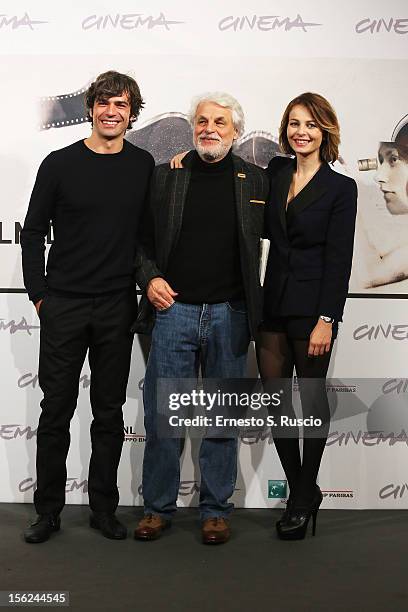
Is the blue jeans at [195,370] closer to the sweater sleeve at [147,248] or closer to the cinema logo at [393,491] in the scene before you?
the sweater sleeve at [147,248]

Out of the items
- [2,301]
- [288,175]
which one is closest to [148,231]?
[288,175]

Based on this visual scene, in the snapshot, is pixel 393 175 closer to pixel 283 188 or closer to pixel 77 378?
pixel 283 188

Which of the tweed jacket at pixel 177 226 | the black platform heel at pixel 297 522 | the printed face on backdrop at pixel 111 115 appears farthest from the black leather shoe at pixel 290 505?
the printed face on backdrop at pixel 111 115

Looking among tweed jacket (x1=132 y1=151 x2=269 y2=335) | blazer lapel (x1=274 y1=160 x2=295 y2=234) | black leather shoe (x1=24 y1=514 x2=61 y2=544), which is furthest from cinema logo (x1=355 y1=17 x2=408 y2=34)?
black leather shoe (x1=24 y1=514 x2=61 y2=544)

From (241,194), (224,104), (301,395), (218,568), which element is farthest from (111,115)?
(218,568)

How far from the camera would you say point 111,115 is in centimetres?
295

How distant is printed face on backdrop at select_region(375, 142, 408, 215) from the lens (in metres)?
3.46

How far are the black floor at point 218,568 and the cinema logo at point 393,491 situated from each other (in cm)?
19

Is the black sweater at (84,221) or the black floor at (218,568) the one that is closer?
the black floor at (218,568)

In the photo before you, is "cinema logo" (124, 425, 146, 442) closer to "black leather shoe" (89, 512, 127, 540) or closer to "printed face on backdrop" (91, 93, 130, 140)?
"black leather shoe" (89, 512, 127, 540)

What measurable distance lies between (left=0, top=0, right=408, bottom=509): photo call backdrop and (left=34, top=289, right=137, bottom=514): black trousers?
42 centimetres

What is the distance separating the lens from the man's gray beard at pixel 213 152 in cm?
294

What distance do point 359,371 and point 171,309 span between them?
3.06ft

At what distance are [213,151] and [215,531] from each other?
130 centimetres
